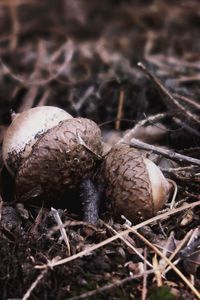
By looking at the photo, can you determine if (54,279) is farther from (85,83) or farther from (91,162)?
(85,83)

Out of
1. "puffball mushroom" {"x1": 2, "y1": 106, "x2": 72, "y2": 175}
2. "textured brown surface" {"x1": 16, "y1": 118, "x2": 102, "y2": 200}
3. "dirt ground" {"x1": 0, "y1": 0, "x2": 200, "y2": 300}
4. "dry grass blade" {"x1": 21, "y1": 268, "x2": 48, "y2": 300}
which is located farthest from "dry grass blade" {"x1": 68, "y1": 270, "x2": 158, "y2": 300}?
"puffball mushroom" {"x1": 2, "y1": 106, "x2": 72, "y2": 175}

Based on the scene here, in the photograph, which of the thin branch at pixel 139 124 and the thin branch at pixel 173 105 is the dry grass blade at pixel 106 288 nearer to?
the thin branch at pixel 139 124

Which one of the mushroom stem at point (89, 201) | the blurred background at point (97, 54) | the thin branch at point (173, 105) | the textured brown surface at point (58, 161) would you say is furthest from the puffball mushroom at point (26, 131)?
the thin branch at point (173, 105)

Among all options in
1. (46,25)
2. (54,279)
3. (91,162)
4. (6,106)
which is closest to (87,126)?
(91,162)

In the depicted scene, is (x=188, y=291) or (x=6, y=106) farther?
(x=6, y=106)

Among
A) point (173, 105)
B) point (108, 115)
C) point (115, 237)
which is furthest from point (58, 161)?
point (108, 115)

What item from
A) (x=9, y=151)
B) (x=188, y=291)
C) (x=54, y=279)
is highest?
(x=9, y=151)

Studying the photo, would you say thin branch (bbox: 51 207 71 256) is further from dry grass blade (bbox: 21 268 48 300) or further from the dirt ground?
dry grass blade (bbox: 21 268 48 300)
